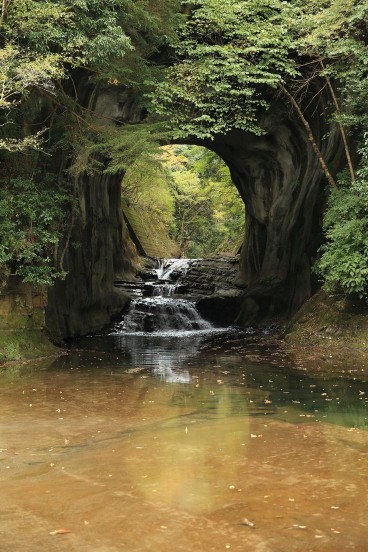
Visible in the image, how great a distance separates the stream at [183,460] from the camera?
3457 mm

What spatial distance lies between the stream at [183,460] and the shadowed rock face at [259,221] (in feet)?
24.5

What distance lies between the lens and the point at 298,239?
1897cm

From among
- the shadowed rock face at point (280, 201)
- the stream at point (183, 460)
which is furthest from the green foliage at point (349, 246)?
the shadowed rock face at point (280, 201)

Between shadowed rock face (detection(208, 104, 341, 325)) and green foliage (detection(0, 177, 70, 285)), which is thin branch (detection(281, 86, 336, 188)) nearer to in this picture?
shadowed rock face (detection(208, 104, 341, 325))

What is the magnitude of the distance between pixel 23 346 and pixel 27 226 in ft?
8.47

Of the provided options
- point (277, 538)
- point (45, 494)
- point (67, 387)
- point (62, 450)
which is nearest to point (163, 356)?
point (67, 387)

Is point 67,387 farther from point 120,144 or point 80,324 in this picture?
point 80,324

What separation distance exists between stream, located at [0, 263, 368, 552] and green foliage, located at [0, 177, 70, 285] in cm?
245

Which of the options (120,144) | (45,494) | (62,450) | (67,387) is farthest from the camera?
(120,144)

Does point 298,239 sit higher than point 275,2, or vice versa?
point 275,2

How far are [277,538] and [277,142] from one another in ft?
53.9

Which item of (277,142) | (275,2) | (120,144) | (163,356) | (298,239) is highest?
(275,2)

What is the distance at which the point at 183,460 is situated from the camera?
495 centimetres

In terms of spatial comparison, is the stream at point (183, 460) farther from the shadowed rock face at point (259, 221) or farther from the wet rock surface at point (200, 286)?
the wet rock surface at point (200, 286)
